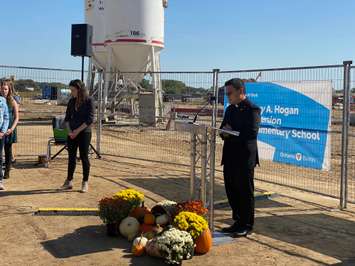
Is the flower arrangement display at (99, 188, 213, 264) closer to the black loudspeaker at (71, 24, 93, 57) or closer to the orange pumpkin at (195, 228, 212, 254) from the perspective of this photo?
Answer: the orange pumpkin at (195, 228, 212, 254)

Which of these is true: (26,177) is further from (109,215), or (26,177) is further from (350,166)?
(350,166)

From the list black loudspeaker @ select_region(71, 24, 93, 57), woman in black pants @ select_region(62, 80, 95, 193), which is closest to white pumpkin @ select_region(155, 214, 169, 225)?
woman in black pants @ select_region(62, 80, 95, 193)

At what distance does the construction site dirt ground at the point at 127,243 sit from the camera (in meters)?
5.55

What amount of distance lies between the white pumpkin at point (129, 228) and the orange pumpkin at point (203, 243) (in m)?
0.87

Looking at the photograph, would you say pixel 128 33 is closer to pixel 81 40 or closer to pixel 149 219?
pixel 81 40

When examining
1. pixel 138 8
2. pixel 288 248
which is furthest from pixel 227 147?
pixel 138 8

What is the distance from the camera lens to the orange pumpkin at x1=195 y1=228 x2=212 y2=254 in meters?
5.62

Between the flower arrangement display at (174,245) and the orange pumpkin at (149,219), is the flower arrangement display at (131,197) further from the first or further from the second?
the flower arrangement display at (174,245)

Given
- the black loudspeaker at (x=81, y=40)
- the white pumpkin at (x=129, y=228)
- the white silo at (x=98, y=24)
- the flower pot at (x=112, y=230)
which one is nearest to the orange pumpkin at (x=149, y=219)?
the white pumpkin at (x=129, y=228)

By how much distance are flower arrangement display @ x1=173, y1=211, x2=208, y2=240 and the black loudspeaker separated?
878 centimetres

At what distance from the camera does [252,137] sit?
624 centimetres

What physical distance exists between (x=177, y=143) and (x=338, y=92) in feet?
37.8

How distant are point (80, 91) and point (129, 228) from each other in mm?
3368

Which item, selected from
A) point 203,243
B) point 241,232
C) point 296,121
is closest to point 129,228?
point 203,243
